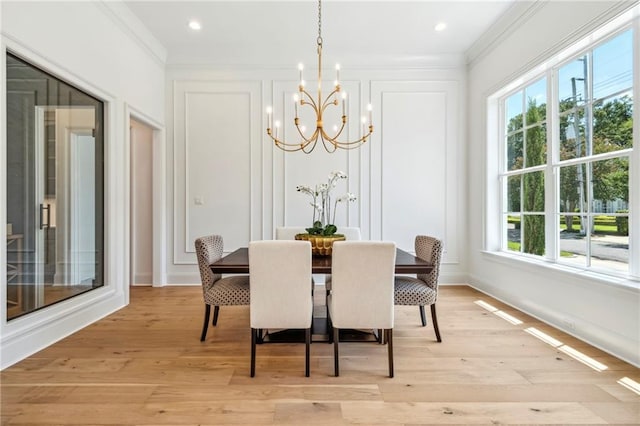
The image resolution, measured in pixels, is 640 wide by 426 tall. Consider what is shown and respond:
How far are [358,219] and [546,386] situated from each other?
2794 mm

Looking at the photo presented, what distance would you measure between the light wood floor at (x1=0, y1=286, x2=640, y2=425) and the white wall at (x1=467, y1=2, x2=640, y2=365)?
0.67ft

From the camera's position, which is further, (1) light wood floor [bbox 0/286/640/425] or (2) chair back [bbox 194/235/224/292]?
(2) chair back [bbox 194/235/224/292]

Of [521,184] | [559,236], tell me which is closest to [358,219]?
[521,184]

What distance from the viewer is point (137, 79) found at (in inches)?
146

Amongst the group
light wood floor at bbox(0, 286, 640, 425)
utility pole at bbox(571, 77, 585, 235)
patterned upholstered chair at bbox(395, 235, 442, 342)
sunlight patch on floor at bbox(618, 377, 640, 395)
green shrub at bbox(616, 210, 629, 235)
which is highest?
utility pole at bbox(571, 77, 585, 235)

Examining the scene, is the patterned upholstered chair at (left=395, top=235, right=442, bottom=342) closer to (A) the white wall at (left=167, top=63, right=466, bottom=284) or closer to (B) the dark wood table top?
(B) the dark wood table top

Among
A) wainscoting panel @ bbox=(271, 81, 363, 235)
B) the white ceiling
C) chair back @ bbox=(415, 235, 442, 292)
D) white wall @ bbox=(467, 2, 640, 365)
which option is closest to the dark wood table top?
chair back @ bbox=(415, 235, 442, 292)

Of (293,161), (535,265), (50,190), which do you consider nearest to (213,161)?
(293,161)

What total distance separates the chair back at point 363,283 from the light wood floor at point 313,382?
1.19 feet

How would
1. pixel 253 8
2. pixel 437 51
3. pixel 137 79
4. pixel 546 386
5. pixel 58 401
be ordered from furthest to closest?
pixel 437 51 < pixel 137 79 < pixel 253 8 < pixel 546 386 < pixel 58 401

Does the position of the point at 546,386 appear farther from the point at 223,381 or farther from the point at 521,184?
the point at 521,184

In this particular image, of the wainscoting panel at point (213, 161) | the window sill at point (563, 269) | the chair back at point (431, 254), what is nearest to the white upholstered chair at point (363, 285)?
the chair back at point (431, 254)

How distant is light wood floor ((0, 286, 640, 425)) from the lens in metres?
1.62

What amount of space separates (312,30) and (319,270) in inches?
117
